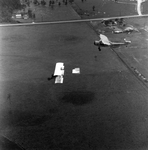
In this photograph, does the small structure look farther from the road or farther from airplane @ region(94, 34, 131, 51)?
airplane @ region(94, 34, 131, 51)

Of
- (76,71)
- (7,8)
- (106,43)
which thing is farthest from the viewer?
(7,8)

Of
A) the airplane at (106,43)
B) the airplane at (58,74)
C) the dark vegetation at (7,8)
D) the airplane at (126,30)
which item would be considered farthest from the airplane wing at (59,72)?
the dark vegetation at (7,8)

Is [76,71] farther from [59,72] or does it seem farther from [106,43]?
[106,43]

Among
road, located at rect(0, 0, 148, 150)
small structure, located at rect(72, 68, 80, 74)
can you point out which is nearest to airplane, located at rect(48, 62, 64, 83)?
road, located at rect(0, 0, 148, 150)

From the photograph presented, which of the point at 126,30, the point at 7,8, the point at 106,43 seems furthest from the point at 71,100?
the point at 7,8

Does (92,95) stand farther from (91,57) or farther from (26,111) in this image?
(91,57)

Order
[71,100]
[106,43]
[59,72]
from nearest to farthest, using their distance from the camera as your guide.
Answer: [71,100]
[59,72]
[106,43]

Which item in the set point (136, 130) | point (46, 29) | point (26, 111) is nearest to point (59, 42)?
point (46, 29)

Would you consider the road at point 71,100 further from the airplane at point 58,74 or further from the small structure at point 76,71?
the airplane at point 58,74
